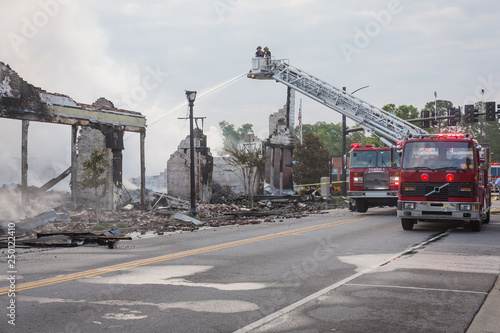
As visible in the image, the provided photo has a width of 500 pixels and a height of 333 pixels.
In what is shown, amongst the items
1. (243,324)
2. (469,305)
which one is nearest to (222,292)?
(243,324)

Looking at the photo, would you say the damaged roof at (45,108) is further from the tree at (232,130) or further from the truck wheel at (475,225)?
the tree at (232,130)

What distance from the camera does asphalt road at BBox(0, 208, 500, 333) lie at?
6.16 m

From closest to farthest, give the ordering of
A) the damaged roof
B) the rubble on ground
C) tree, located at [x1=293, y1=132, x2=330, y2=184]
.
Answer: the rubble on ground → the damaged roof → tree, located at [x1=293, y1=132, x2=330, y2=184]

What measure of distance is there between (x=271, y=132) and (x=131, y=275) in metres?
35.0

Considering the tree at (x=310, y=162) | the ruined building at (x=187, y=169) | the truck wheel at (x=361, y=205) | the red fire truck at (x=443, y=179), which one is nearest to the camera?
the red fire truck at (x=443, y=179)

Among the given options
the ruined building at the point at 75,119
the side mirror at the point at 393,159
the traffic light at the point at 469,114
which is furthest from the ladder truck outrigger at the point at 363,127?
the ruined building at the point at 75,119

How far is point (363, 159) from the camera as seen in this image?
23922 mm

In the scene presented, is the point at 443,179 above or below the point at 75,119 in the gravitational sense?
below

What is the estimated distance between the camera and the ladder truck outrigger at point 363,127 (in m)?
23.5

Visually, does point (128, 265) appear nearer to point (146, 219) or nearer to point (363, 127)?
point (146, 219)

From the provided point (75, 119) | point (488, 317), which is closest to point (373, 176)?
point (75, 119)

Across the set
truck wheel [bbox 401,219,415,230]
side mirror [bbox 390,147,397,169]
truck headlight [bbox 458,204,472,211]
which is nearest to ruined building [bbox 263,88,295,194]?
side mirror [bbox 390,147,397,169]

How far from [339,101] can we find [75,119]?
17350 millimetres

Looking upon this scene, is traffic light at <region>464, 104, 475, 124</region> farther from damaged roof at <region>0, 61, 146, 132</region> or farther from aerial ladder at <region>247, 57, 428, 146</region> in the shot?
damaged roof at <region>0, 61, 146, 132</region>
